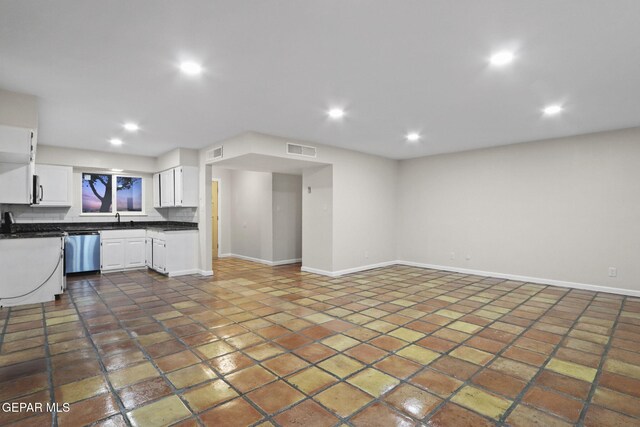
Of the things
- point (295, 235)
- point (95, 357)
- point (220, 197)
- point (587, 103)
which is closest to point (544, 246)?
point (587, 103)

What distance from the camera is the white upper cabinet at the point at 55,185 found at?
6078 mm

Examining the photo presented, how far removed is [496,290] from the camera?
16.8 ft

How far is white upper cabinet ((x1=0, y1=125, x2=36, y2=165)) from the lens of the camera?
343 centimetres

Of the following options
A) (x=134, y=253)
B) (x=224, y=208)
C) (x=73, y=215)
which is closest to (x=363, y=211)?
(x=224, y=208)

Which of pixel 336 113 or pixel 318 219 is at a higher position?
pixel 336 113

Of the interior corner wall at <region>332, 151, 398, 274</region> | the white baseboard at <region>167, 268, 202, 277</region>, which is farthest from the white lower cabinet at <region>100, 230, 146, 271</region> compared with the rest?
the interior corner wall at <region>332, 151, 398, 274</region>

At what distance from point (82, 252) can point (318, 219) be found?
4.58 metres

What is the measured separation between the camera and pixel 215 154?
5.86 m

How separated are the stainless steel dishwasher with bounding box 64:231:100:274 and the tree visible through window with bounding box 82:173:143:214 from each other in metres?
0.96

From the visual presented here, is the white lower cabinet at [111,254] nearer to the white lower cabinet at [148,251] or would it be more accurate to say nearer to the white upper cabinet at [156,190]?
the white lower cabinet at [148,251]

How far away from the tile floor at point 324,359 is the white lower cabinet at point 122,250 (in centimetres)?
171

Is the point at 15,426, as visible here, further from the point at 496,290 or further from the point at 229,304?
the point at 496,290

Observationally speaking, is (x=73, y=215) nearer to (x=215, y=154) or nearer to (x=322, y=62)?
(x=215, y=154)

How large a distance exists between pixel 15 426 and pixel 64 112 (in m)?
3.73
